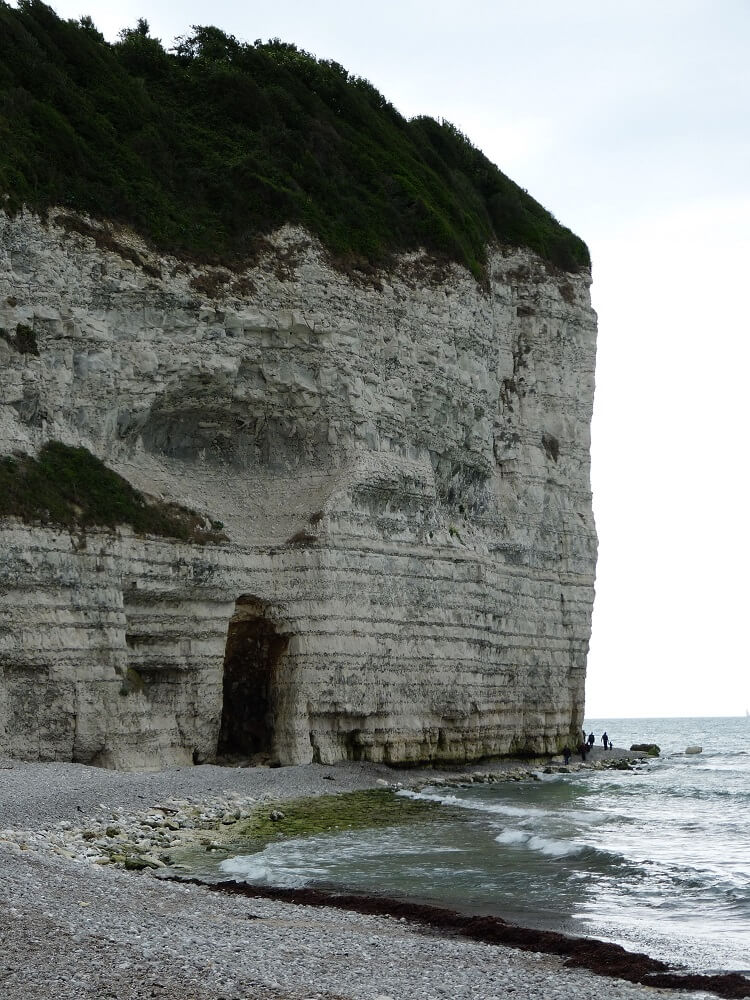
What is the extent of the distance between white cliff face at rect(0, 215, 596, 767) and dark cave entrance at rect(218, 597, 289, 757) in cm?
6

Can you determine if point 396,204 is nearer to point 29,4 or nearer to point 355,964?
point 29,4

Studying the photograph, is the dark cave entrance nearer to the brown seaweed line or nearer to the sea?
the sea

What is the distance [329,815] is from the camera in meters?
21.2

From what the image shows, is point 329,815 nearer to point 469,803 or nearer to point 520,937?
point 469,803

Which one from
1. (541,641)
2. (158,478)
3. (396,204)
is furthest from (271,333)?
(541,641)

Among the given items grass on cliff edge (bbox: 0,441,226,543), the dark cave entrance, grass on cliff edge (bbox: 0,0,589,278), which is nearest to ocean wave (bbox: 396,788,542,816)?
the dark cave entrance

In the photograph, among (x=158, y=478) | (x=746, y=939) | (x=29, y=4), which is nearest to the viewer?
(x=746, y=939)

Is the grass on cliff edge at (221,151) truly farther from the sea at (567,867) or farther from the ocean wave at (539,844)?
the ocean wave at (539,844)

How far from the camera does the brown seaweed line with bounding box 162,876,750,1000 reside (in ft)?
32.6

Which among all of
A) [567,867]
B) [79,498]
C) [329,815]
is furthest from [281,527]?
[567,867]

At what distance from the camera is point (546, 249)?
3994 centimetres

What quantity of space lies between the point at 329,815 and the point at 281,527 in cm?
960

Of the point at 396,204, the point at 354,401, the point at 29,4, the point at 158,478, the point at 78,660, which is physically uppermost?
the point at 29,4

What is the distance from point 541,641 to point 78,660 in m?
17.0
